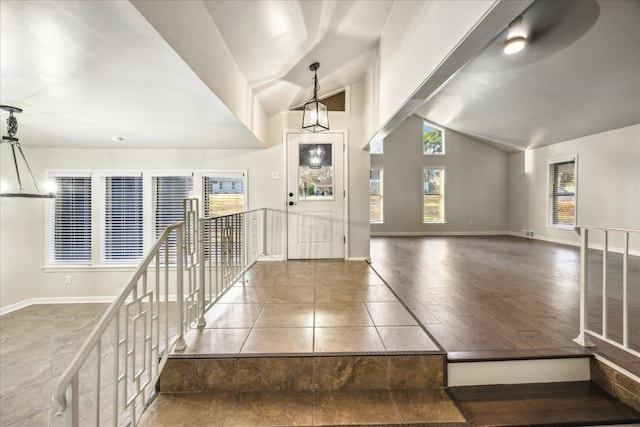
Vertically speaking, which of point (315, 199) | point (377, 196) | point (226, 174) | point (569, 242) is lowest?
point (569, 242)

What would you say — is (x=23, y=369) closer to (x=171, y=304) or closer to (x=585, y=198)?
(x=171, y=304)

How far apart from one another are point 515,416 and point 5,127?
16.7 ft

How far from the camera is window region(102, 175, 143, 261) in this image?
4.64 m

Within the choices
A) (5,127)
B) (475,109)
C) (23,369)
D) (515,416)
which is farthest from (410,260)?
(5,127)

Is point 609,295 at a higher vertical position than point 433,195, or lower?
lower

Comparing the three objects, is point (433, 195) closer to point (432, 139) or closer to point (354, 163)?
point (432, 139)

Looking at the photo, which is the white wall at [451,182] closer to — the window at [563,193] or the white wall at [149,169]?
the window at [563,193]

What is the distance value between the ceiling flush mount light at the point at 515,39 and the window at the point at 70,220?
6.30 meters

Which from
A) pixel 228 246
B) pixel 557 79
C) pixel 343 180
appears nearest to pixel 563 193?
pixel 557 79

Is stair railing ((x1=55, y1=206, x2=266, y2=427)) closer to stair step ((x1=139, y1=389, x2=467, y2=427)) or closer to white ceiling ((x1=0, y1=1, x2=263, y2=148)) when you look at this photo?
stair step ((x1=139, y1=389, x2=467, y2=427))

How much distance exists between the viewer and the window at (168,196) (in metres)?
4.66

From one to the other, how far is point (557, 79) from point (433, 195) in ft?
13.7

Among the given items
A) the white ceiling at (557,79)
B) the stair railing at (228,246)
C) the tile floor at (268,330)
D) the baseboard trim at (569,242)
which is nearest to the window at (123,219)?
the tile floor at (268,330)

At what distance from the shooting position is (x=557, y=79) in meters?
4.22
